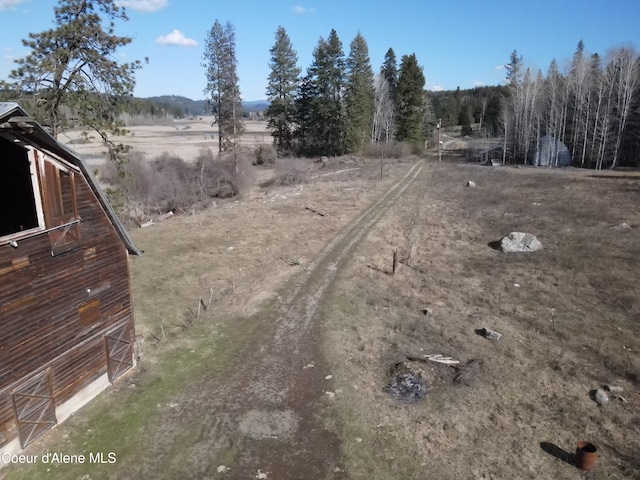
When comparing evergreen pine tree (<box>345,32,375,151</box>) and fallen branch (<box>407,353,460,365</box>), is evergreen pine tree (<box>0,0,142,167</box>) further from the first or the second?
evergreen pine tree (<box>345,32,375,151</box>)

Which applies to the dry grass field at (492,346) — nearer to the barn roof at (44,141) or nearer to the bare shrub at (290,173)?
the barn roof at (44,141)

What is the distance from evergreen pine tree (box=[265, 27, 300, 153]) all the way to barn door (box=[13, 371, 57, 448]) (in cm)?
5769

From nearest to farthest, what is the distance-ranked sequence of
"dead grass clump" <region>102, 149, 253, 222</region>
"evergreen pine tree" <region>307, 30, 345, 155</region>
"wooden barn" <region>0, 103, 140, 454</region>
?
"wooden barn" <region>0, 103, 140, 454</region>
"dead grass clump" <region>102, 149, 253, 222</region>
"evergreen pine tree" <region>307, 30, 345, 155</region>

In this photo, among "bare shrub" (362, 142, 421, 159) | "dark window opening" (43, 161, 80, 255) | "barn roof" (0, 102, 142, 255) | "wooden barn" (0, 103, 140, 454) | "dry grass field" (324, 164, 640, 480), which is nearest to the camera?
"barn roof" (0, 102, 142, 255)

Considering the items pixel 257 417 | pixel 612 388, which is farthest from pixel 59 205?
pixel 612 388

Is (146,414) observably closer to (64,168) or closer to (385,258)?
(64,168)

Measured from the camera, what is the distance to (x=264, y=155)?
63.1m

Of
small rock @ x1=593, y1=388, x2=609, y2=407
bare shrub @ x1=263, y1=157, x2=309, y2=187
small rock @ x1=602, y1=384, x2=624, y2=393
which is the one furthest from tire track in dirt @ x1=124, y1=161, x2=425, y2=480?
bare shrub @ x1=263, y1=157, x2=309, y2=187

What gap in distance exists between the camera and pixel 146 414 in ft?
39.5

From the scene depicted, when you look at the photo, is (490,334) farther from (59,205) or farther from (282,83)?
(282,83)

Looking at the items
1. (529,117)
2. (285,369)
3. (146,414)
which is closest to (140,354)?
(146,414)

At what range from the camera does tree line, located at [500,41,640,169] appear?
5219cm

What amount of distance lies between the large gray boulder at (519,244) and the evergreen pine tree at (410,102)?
49865 mm

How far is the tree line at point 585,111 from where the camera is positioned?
5219 centimetres
